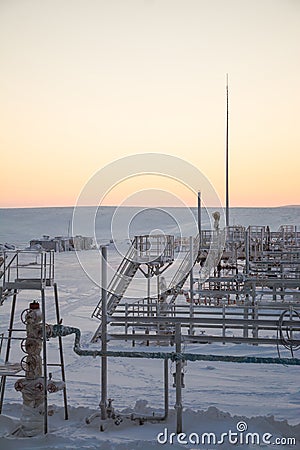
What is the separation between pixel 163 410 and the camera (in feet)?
32.9

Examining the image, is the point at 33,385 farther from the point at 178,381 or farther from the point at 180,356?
the point at 180,356

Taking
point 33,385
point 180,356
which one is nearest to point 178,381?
point 180,356

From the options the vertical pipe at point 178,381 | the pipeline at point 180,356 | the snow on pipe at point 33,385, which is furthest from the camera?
the snow on pipe at point 33,385

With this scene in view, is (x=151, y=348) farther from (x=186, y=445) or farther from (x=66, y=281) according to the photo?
(x=66, y=281)

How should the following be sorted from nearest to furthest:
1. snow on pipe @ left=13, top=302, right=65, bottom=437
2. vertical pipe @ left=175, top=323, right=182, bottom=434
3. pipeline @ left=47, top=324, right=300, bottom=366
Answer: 1. pipeline @ left=47, top=324, right=300, bottom=366
2. vertical pipe @ left=175, top=323, right=182, bottom=434
3. snow on pipe @ left=13, top=302, right=65, bottom=437

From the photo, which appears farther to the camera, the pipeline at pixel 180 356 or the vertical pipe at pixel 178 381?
the vertical pipe at pixel 178 381

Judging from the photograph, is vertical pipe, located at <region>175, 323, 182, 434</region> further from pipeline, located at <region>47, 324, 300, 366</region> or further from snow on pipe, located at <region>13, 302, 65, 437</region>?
snow on pipe, located at <region>13, 302, 65, 437</region>

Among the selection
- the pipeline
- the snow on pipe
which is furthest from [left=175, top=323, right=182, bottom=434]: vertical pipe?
the snow on pipe

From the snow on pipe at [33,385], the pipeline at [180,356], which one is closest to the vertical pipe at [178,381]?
the pipeline at [180,356]

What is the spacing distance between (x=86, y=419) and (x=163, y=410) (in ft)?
4.32

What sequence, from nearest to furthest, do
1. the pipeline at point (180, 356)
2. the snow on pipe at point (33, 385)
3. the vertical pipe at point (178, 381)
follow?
1. the pipeline at point (180, 356)
2. the vertical pipe at point (178, 381)
3. the snow on pipe at point (33, 385)

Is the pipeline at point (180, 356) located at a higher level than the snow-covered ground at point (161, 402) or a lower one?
higher

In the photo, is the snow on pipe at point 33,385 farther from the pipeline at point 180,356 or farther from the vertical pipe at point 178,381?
the vertical pipe at point 178,381

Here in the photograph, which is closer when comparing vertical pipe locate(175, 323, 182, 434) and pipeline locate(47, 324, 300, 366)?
pipeline locate(47, 324, 300, 366)
